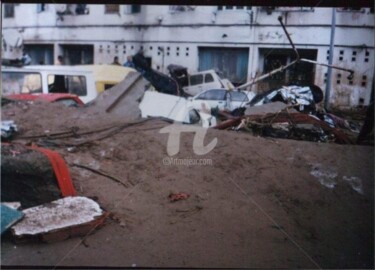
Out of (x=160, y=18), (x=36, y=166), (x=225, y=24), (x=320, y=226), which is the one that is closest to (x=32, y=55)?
(x=160, y=18)

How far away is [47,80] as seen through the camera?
7.61 m

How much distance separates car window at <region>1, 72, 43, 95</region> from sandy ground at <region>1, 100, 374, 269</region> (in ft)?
10.5

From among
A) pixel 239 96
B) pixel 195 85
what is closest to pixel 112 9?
pixel 195 85

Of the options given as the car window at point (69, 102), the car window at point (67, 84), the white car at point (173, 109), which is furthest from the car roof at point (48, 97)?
the white car at point (173, 109)

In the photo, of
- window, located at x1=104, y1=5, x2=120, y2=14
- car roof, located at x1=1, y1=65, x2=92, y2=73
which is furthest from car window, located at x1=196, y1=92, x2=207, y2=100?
window, located at x1=104, y1=5, x2=120, y2=14

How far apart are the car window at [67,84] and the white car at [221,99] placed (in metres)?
3.51

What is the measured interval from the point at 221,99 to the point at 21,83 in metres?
4.61

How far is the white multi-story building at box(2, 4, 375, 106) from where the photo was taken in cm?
425

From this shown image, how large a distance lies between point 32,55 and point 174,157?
9.97 m

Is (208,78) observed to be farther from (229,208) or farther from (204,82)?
(229,208)

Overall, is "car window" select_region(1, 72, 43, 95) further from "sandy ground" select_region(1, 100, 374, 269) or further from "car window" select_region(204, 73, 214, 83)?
"car window" select_region(204, 73, 214, 83)

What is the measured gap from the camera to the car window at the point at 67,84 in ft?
25.3

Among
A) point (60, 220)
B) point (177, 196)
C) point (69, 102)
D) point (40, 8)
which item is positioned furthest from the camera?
point (40, 8)

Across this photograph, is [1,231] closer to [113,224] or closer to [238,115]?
[113,224]
